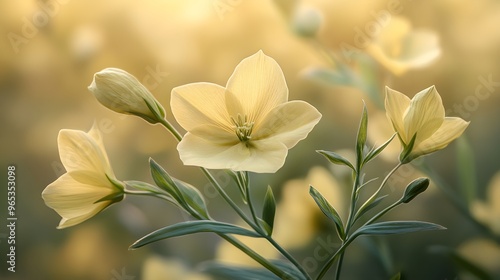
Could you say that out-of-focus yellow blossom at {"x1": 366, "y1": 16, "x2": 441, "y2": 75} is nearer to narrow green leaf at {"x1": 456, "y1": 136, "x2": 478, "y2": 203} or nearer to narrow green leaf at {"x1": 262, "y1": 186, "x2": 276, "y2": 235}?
narrow green leaf at {"x1": 456, "y1": 136, "x2": 478, "y2": 203}

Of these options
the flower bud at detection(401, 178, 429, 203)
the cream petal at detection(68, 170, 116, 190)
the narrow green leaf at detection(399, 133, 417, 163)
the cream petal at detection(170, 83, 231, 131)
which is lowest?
the flower bud at detection(401, 178, 429, 203)

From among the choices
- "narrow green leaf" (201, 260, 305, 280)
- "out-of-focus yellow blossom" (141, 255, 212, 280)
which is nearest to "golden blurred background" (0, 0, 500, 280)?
"out-of-focus yellow blossom" (141, 255, 212, 280)

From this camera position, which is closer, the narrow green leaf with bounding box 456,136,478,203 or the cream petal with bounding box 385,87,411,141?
the cream petal with bounding box 385,87,411,141

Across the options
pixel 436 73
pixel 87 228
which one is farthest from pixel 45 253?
pixel 436 73

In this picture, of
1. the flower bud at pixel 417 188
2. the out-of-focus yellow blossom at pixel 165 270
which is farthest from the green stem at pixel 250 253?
the out-of-focus yellow blossom at pixel 165 270

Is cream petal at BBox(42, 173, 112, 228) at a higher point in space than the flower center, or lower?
lower

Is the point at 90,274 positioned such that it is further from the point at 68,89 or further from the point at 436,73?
the point at 436,73
